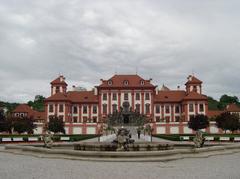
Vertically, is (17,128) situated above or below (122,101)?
below

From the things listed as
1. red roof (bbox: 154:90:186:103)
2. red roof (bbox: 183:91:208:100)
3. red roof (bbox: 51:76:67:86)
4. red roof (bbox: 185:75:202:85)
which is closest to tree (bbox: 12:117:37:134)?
red roof (bbox: 51:76:67:86)

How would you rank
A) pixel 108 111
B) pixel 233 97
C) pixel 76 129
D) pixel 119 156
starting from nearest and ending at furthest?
pixel 119 156, pixel 76 129, pixel 108 111, pixel 233 97

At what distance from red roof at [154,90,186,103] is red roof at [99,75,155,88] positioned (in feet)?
13.4

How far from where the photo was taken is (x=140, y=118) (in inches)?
2857

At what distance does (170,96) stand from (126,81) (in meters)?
10.4

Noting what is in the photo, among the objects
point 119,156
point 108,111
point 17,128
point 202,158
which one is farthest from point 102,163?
point 108,111

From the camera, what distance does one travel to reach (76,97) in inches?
3152

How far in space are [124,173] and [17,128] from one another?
156ft

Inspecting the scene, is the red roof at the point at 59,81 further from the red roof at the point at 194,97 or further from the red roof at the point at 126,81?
the red roof at the point at 194,97

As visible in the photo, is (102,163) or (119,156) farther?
(119,156)

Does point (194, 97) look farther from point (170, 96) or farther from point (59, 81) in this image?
point (59, 81)

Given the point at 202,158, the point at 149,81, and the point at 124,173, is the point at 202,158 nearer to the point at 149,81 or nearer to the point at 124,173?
the point at 124,173

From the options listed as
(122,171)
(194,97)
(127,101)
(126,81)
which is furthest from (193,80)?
(122,171)

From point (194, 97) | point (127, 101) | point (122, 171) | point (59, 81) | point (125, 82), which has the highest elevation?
point (59, 81)
